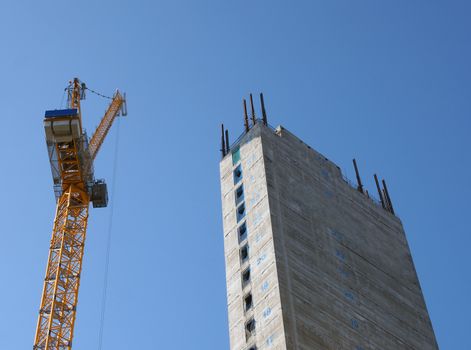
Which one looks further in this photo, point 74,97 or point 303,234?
point 74,97

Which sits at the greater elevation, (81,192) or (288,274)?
(81,192)

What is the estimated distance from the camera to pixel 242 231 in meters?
94.1

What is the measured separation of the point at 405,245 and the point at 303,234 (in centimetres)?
1971

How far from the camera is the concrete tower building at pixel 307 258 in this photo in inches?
3327

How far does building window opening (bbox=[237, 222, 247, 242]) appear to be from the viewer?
306 feet

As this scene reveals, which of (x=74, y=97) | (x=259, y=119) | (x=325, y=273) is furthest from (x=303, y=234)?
(x=74, y=97)

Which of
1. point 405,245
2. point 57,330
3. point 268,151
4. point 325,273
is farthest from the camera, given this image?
point 405,245

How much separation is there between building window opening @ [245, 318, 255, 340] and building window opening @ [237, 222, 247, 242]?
1055 centimetres

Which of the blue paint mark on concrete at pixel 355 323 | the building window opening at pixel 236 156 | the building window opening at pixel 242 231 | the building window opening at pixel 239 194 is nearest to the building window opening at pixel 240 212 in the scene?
the building window opening at pixel 239 194

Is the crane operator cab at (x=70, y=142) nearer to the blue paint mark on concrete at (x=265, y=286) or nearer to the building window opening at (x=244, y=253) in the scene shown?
the building window opening at (x=244, y=253)

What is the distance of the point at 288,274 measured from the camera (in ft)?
282

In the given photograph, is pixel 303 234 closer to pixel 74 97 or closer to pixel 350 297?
pixel 350 297

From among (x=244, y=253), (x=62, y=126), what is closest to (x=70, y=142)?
(x=62, y=126)

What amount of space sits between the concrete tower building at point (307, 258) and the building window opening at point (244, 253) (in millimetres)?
109
